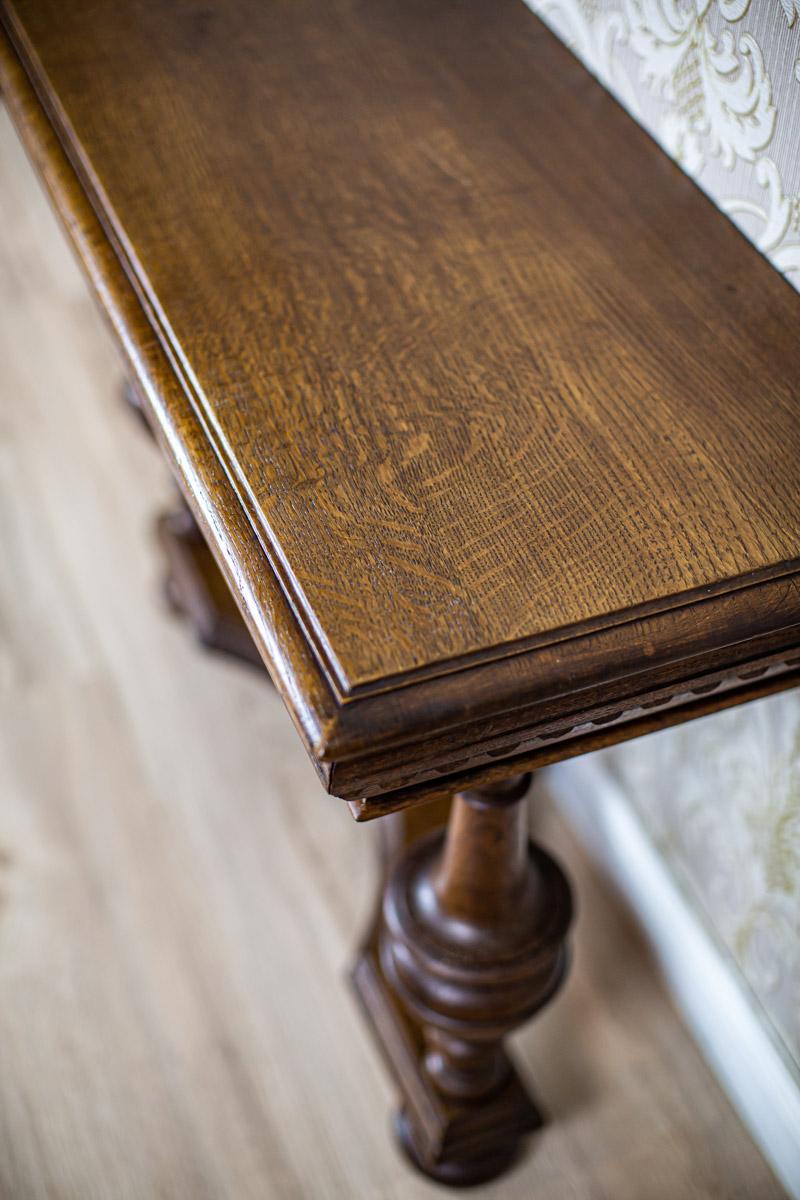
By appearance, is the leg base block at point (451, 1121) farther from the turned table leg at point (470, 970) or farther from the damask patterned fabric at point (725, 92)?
the damask patterned fabric at point (725, 92)

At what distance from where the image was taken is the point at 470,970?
0.70 metres

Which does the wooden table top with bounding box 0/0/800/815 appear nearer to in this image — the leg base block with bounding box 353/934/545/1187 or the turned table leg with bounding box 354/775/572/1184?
the turned table leg with bounding box 354/775/572/1184

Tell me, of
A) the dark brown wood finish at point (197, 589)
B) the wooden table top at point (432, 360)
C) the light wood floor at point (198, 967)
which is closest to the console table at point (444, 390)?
the wooden table top at point (432, 360)

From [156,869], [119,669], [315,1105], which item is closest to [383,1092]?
[315,1105]

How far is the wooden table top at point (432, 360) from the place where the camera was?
1.40 ft

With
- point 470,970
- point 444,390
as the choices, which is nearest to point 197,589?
point 470,970

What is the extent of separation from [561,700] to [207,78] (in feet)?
1.53

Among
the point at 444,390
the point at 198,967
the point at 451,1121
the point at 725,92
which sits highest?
the point at 725,92

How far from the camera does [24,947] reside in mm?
922

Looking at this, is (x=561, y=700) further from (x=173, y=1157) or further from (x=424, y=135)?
(x=173, y=1157)

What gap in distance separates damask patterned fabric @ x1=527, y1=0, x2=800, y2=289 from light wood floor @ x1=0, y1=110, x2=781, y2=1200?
627mm

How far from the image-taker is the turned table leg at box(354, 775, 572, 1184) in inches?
26.5

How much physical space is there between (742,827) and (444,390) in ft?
1.56

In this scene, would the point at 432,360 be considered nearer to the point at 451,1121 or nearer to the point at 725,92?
the point at 725,92
